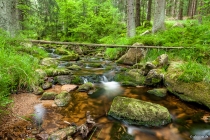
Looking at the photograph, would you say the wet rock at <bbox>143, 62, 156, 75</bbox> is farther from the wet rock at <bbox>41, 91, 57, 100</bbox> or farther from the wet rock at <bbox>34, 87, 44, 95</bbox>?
the wet rock at <bbox>34, 87, 44, 95</bbox>

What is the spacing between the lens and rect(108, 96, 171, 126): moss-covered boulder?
3.53 metres

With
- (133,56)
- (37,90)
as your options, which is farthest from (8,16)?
(133,56)

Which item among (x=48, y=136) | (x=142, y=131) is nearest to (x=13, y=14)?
(x=48, y=136)

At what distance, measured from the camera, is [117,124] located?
11.6 feet

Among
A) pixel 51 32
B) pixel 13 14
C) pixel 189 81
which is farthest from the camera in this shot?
pixel 51 32

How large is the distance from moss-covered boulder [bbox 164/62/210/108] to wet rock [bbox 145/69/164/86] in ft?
0.76

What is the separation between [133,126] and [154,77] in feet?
Answer: 9.33

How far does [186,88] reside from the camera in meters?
4.76

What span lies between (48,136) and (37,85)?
97.9 inches

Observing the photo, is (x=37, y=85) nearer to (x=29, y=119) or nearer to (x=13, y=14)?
(x=29, y=119)

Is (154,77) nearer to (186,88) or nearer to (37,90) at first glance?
(186,88)

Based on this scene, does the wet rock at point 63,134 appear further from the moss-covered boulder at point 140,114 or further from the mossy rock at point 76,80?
the mossy rock at point 76,80

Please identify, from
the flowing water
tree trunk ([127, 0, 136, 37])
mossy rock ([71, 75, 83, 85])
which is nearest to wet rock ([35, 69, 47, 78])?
mossy rock ([71, 75, 83, 85])

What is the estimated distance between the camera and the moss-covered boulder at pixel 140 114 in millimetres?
3534
